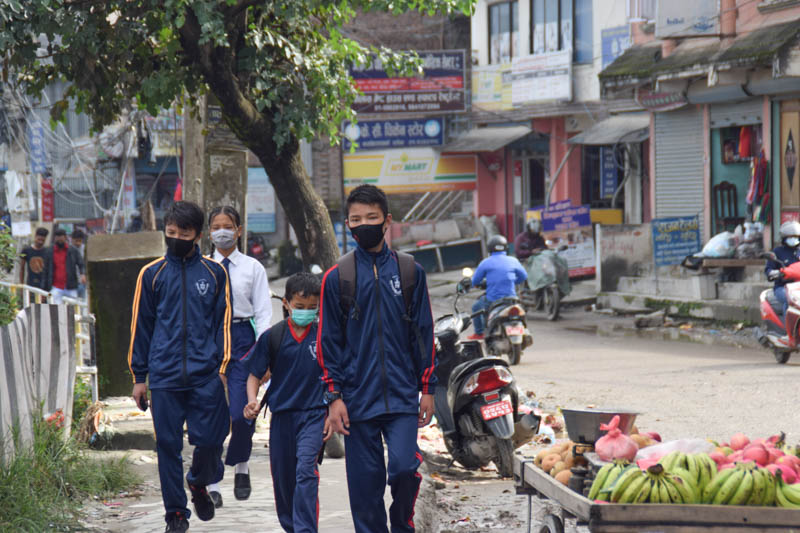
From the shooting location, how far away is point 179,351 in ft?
18.4

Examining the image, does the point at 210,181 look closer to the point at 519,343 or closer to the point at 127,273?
the point at 127,273

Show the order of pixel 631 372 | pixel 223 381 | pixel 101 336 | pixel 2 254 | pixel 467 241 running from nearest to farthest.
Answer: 1. pixel 223 381
2. pixel 101 336
3. pixel 2 254
4. pixel 631 372
5. pixel 467 241

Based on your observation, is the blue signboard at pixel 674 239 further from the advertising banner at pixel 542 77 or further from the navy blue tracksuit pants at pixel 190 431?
the navy blue tracksuit pants at pixel 190 431

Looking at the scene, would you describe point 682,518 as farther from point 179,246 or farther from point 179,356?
point 179,246

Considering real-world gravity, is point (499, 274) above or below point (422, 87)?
below

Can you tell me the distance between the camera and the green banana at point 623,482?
13.7ft

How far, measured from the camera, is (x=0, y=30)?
26.3 ft

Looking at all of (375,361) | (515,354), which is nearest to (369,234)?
(375,361)

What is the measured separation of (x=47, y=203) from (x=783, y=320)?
85.4 ft

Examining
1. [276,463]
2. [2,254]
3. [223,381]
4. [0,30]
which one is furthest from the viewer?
[2,254]

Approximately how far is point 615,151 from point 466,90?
5018mm

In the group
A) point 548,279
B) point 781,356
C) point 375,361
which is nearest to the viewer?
point 375,361

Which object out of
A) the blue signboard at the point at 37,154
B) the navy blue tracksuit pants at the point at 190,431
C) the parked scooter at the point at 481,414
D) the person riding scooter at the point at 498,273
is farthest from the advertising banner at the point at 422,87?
the navy blue tracksuit pants at the point at 190,431

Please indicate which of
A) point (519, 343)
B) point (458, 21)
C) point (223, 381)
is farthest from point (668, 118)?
point (223, 381)
